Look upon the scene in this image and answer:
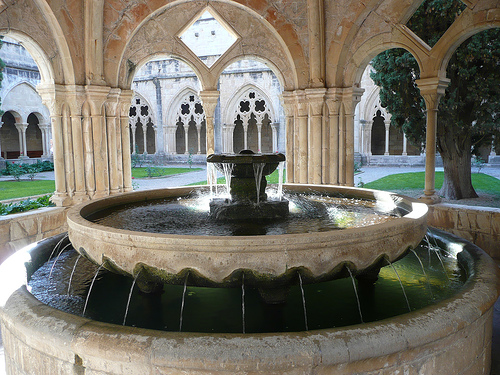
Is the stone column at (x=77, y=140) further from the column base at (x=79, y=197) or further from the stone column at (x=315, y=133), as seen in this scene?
the stone column at (x=315, y=133)

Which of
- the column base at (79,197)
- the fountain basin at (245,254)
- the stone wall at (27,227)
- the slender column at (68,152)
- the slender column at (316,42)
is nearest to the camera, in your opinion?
the fountain basin at (245,254)

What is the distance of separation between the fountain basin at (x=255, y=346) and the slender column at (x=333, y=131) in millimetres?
5004

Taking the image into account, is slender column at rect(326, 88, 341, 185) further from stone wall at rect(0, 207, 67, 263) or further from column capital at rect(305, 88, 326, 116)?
stone wall at rect(0, 207, 67, 263)

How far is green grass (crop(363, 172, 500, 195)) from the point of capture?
39.1 feet

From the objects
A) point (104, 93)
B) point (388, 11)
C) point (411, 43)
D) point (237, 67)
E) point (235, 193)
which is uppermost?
point (237, 67)

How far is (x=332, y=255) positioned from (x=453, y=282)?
61.5 inches

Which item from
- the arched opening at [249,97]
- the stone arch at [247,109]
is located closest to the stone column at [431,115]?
the arched opening at [249,97]

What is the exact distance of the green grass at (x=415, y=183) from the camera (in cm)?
1190

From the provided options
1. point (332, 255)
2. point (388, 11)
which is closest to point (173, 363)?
point (332, 255)

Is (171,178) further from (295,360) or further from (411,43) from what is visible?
(295,360)

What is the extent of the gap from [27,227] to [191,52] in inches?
160

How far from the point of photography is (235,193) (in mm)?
3947

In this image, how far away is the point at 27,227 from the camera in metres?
5.57

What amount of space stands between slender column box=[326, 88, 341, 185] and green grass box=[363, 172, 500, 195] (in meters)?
4.67
